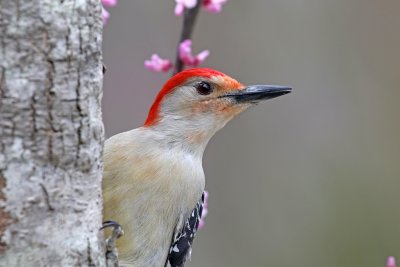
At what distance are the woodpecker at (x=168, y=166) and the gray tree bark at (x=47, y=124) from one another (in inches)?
36.5

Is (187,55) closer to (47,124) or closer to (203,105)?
(203,105)

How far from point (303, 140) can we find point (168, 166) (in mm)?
4878

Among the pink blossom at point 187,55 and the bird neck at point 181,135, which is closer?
the pink blossom at point 187,55

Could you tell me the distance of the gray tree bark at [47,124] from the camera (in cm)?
290

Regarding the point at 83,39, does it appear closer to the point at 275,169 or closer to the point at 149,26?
the point at 149,26

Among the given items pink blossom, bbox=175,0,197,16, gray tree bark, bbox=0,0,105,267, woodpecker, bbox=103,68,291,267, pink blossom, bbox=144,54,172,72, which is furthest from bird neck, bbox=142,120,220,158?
gray tree bark, bbox=0,0,105,267

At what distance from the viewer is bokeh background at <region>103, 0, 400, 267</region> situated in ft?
28.6

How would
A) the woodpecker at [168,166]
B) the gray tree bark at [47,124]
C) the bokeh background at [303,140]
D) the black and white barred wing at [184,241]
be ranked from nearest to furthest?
the gray tree bark at [47,124]
the woodpecker at [168,166]
the black and white barred wing at [184,241]
the bokeh background at [303,140]

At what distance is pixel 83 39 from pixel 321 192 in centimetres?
626

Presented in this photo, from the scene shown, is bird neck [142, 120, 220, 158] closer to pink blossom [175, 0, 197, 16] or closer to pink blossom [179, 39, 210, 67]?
pink blossom [179, 39, 210, 67]

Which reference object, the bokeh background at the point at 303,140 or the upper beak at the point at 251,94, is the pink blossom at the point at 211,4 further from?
the bokeh background at the point at 303,140

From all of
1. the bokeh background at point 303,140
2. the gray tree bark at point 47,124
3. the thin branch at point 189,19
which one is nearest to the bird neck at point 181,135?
the thin branch at point 189,19

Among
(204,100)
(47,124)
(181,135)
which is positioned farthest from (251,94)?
(47,124)

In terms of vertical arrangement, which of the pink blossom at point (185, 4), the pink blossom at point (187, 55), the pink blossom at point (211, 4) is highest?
the pink blossom at point (211, 4)
